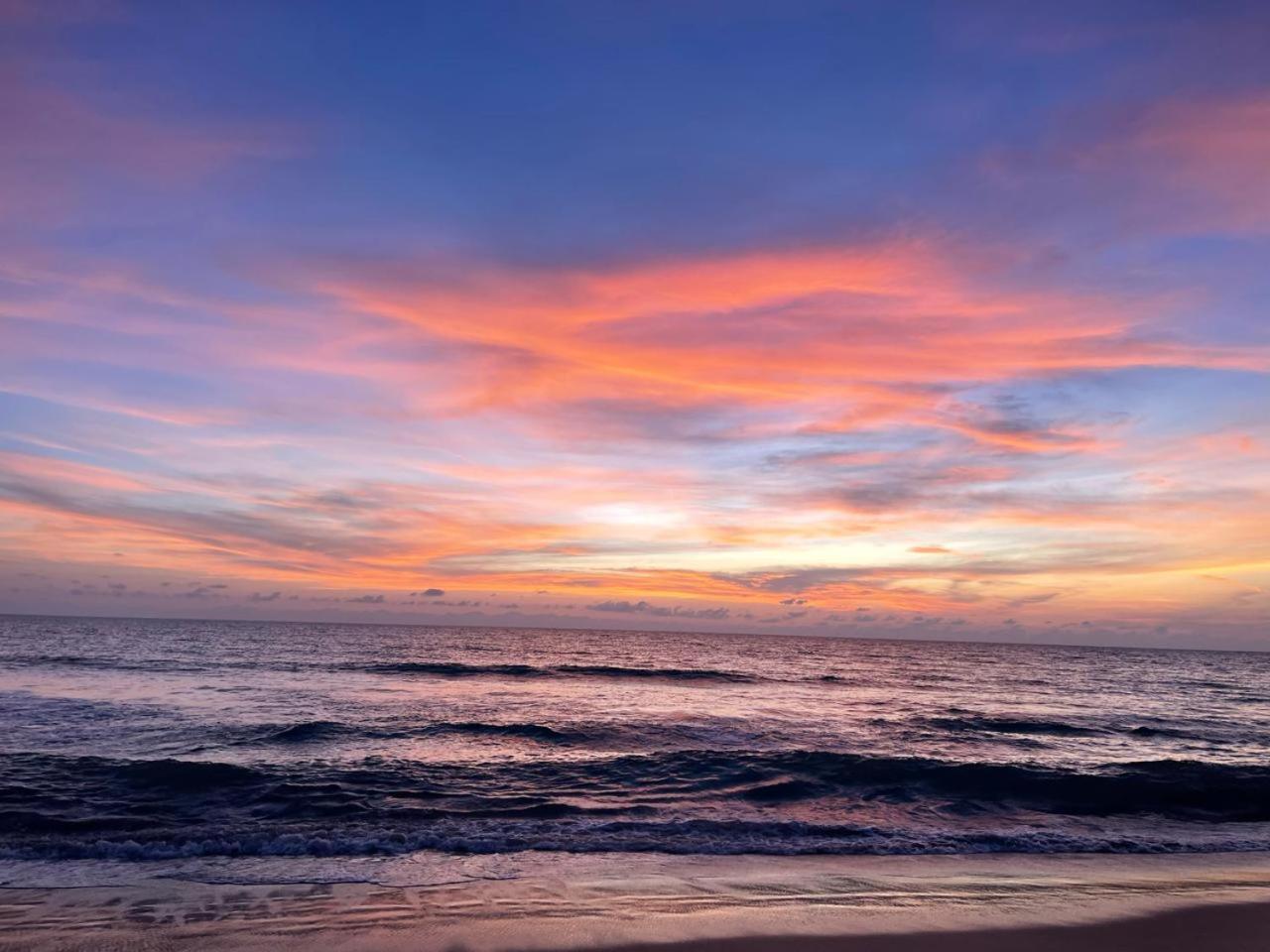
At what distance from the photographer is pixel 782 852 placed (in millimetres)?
13320

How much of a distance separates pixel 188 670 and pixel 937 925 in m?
45.0

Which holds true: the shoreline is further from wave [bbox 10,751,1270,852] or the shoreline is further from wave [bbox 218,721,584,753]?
wave [bbox 218,721,584,753]

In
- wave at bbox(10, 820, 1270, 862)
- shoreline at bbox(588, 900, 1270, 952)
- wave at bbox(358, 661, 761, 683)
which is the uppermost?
shoreline at bbox(588, 900, 1270, 952)

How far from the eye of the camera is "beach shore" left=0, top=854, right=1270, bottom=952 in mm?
8445

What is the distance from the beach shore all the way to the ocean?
4.77 ft

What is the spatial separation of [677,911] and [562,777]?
9.73 metres

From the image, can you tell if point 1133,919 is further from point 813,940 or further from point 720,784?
point 720,784

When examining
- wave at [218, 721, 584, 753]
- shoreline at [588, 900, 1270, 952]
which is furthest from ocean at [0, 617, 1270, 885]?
shoreline at [588, 900, 1270, 952]

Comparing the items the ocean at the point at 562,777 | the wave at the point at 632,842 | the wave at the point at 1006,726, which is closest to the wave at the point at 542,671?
the ocean at the point at 562,777

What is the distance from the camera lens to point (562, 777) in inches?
738

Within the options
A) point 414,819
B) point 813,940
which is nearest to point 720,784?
point 414,819

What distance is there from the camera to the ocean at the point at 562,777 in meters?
13.5

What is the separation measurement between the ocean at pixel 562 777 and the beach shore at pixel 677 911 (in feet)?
4.77

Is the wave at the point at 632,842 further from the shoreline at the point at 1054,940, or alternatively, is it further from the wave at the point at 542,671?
the wave at the point at 542,671
